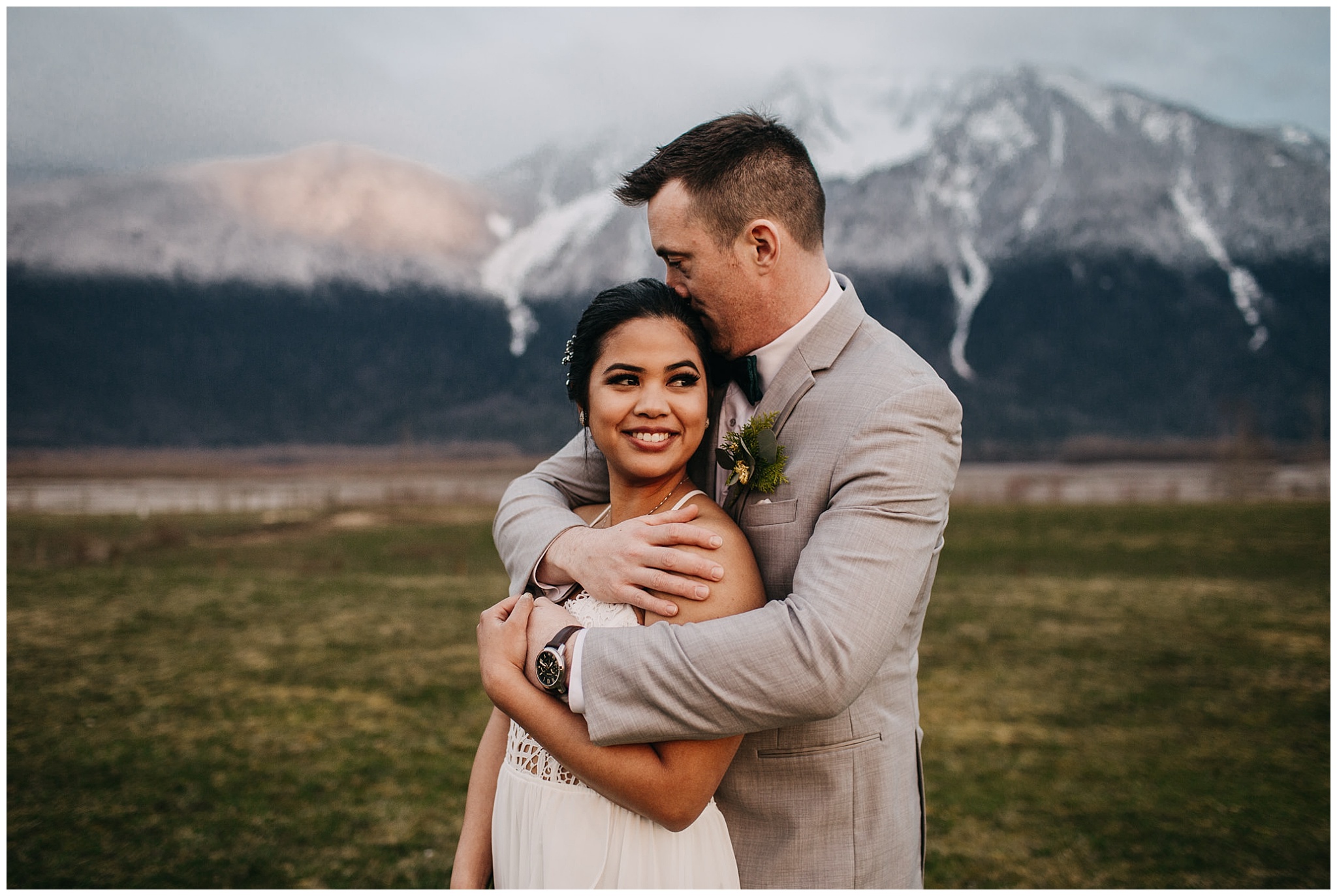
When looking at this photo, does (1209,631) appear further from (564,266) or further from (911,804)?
(564,266)

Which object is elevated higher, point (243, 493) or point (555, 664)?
point (555, 664)

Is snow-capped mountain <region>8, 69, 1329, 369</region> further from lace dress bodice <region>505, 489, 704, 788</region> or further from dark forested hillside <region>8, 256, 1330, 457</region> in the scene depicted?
lace dress bodice <region>505, 489, 704, 788</region>

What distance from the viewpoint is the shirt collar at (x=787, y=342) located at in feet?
8.05

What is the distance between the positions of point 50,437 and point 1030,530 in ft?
533

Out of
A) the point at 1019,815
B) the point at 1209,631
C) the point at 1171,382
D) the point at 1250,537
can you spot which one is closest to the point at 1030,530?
the point at 1250,537

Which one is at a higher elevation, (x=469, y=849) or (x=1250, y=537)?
(x=469, y=849)

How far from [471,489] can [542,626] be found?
95.0m

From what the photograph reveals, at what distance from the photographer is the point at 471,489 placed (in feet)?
310

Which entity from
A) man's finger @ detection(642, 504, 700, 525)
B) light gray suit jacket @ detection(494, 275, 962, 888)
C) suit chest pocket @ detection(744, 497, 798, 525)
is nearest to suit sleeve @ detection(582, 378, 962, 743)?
light gray suit jacket @ detection(494, 275, 962, 888)

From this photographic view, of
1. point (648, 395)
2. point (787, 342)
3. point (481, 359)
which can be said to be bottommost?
point (648, 395)

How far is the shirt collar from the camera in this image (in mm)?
2455

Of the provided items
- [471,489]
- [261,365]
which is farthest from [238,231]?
[471,489]

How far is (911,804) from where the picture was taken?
8.33 feet

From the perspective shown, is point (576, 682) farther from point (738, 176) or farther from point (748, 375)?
point (738, 176)
